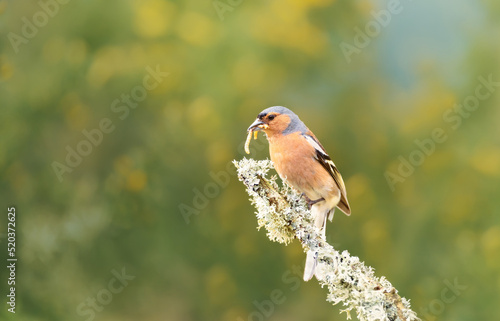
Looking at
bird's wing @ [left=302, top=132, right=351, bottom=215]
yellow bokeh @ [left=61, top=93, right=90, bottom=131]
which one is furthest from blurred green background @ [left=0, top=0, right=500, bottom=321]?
bird's wing @ [left=302, top=132, right=351, bottom=215]

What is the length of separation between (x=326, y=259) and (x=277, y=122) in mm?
1288

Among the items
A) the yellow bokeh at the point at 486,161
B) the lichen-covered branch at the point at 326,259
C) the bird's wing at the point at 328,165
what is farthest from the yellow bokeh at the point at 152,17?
the lichen-covered branch at the point at 326,259

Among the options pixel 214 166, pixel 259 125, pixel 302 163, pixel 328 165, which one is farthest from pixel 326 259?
pixel 214 166

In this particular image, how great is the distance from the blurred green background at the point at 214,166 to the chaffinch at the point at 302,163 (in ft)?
10.5

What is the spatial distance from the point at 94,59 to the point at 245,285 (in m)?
3.37

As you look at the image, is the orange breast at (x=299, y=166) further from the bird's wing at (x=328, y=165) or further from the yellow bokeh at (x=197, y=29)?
the yellow bokeh at (x=197, y=29)

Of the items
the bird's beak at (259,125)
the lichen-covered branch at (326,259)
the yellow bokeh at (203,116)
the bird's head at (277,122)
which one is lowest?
the lichen-covered branch at (326,259)

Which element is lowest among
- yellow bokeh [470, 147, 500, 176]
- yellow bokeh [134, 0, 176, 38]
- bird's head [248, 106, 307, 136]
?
bird's head [248, 106, 307, 136]

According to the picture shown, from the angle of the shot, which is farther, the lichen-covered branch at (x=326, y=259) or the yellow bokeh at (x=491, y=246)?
the yellow bokeh at (x=491, y=246)

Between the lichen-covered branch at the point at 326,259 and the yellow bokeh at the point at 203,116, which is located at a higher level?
the yellow bokeh at the point at 203,116

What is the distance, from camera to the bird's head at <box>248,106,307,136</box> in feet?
9.34

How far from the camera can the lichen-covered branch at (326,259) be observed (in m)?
1.55

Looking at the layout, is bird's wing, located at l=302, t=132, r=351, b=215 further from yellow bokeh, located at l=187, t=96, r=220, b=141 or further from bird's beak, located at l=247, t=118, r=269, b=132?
yellow bokeh, located at l=187, t=96, r=220, b=141

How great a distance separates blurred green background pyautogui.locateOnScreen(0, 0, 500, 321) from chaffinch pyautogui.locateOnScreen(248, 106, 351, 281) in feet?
10.5
